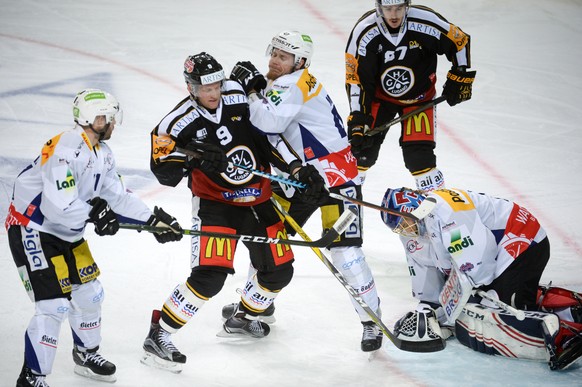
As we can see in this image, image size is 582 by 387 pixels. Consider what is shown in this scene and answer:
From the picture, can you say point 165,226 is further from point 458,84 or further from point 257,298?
point 458,84

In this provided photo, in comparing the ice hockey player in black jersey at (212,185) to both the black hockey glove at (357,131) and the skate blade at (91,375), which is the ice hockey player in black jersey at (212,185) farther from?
the black hockey glove at (357,131)

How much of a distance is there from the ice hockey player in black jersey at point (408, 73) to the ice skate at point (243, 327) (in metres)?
1.18

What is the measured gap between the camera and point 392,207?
414cm

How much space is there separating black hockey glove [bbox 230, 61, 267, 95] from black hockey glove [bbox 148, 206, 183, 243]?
77 centimetres

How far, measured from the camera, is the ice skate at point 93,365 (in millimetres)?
3854

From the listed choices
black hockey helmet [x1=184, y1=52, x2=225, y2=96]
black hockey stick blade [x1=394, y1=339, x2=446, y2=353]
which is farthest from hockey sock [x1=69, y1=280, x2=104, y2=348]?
black hockey stick blade [x1=394, y1=339, x2=446, y2=353]

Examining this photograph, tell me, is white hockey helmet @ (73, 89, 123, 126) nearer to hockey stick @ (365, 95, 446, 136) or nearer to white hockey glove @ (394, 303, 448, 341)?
white hockey glove @ (394, 303, 448, 341)

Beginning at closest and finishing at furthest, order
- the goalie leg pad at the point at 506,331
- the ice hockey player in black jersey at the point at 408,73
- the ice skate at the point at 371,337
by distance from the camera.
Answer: the goalie leg pad at the point at 506,331 < the ice skate at the point at 371,337 < the ice hockey player in black jersey at the point at 408,73

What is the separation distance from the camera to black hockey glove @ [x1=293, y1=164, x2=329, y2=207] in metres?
4.08

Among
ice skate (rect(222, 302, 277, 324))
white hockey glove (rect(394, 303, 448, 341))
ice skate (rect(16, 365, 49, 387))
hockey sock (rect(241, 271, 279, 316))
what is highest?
hockey sock (rect(241, 271, 279, 316))

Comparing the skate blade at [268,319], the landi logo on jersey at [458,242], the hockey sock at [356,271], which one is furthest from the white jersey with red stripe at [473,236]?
the skate blade at [268,319]

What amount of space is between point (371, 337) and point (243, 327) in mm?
622

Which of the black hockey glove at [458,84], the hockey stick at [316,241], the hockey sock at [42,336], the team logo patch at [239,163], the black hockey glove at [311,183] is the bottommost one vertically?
the hockey sock at [42,336]

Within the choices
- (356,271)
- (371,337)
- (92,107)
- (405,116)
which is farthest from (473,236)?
(92,107)
